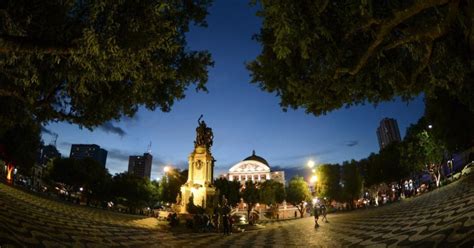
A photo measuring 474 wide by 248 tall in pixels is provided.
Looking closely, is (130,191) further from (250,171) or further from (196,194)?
(250,171)

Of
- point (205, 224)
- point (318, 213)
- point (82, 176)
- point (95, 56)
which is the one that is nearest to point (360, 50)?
point (95, 56)

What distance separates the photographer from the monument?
103 feet

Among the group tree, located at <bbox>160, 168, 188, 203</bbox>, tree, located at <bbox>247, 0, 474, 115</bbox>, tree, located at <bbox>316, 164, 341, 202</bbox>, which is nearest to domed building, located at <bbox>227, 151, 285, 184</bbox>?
tree, located at <bbox>316, 164, 341, 202</bbox>

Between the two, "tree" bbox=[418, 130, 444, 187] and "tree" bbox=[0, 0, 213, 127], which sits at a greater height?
"tree" bbox=[418, 130, 444, 187]

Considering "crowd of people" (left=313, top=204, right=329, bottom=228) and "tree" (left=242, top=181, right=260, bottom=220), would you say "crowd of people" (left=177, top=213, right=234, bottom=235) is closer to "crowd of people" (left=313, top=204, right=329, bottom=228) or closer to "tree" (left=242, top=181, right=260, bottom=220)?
"crowd of people" (left=313, top=204, right=329, bottom=228)

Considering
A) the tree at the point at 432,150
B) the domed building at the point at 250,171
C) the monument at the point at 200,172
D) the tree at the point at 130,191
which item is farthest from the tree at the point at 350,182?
the domed building at the point at 250,171

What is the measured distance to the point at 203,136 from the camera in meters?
34.8

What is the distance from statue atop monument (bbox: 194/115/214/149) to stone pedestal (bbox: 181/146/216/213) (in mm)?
589

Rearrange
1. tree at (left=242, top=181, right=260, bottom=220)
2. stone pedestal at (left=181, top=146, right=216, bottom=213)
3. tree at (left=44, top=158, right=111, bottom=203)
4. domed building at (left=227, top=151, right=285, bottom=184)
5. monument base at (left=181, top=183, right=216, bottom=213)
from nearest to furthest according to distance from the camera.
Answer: monument base at (left=181, top=183, right=216, bottom=213) → stone pedestal at (left=181, top=146, right=216, bottom=213) → tree at (left=44, top=158, right=111, bottom=203) → tree at (left=242, top=181, right=260, bottom=220) → domed building at (left=227, top=151, right=285, bottom=184)

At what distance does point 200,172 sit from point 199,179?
818mm

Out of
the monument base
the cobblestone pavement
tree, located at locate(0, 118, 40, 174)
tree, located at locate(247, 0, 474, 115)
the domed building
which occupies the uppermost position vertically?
the domed building

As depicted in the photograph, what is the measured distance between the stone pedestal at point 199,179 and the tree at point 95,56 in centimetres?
1967

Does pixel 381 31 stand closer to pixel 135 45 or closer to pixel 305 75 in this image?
pixel 305 75

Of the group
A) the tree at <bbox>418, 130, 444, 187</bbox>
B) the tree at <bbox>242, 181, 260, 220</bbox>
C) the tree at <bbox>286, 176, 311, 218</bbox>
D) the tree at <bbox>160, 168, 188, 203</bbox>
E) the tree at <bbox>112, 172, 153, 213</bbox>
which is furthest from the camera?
the tree at <bbox>286, 176, 311, 218</bbox>
